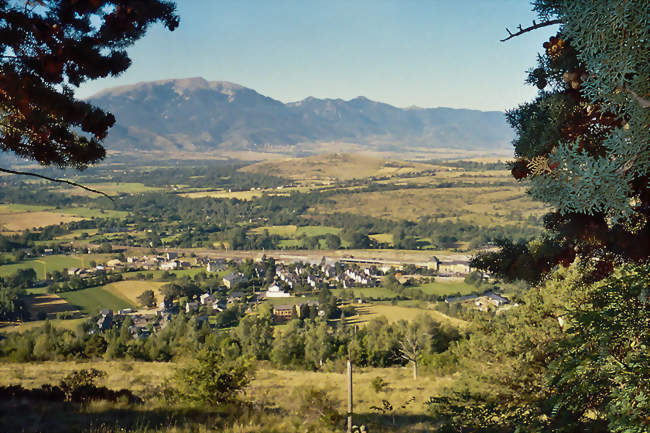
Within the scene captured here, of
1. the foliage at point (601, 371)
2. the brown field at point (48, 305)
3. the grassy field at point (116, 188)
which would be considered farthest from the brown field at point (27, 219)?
the foliage at point (601, 371)

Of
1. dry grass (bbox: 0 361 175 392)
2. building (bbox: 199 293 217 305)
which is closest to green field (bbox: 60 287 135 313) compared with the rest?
building (bbox: 199 293 217 305)

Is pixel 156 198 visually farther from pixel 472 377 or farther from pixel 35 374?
pixel 472 377

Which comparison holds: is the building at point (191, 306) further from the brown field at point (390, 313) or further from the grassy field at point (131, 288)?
the brown field at point (390, 313)

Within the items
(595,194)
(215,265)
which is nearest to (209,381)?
(595,194)

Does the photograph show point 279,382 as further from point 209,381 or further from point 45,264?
point 45,264

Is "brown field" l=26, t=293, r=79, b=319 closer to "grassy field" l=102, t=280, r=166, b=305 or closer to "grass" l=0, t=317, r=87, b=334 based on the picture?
"grass" l=0, t=317, r=87, b=334
